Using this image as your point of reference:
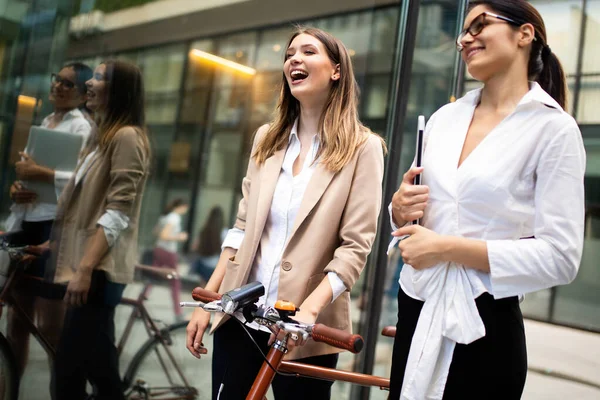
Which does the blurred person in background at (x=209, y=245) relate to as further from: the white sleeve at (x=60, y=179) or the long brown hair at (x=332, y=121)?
the long brown hair at (x=332, y=121)

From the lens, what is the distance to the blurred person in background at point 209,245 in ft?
12.7

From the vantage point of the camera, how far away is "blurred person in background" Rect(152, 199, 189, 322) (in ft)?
12.1

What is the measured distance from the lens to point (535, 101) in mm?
1568

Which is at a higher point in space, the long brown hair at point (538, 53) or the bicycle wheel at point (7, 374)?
the long brown hair at point (538, 53)

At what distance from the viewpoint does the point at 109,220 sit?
3.21 metres

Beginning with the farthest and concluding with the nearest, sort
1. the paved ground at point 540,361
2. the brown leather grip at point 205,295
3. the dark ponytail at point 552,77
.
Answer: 1. the paved ground at point 540,361
2. the brown leather grip at point 205,295
3. the dark ponytail at point 552,77

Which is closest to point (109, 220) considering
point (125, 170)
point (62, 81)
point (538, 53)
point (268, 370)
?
point (125, 170)

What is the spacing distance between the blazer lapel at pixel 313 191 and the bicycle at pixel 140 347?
64.7 inches

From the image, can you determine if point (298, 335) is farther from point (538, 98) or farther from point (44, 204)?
point (44, 204)

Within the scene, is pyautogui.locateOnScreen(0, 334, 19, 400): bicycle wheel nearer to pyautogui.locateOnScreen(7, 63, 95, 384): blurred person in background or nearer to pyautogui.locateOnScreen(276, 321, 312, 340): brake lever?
pyautogui.locateOnScreen(7, 63, 95, 384): blurred person in background

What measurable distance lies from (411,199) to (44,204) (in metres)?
2.11

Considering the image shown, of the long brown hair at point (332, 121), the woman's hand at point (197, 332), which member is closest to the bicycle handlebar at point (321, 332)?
the woman's hand at point (197, 332)

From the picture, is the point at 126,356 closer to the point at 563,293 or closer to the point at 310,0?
the point at 310,0

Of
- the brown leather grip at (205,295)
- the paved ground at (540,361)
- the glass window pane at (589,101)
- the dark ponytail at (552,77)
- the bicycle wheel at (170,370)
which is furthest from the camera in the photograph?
the glass window pane at (589,101)
